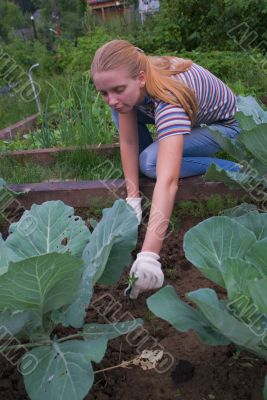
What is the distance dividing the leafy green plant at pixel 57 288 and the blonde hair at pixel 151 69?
728 mm

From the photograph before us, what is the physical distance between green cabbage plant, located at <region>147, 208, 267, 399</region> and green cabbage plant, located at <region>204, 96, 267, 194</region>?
24.2 inches

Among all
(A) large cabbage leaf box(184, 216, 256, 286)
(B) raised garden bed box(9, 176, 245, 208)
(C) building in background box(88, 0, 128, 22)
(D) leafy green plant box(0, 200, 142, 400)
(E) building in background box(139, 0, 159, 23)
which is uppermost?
(A) large cabbage leaf box(184, 216, 256, 286)

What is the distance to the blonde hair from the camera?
1994 mm

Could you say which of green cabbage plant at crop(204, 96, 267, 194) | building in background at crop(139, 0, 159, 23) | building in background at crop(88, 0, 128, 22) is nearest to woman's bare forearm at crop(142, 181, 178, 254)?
green cabbage plant at crop(204, 96, 267, 194)

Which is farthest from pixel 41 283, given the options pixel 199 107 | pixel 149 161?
pixel 199 107

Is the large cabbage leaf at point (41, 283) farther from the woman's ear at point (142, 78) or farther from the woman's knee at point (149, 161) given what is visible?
the woman's knee at point (149, 161)

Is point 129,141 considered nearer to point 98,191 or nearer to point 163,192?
point 98,191

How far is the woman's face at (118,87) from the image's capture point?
1.97m

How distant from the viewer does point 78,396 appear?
47.6 inches

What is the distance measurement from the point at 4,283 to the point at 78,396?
0.33 m

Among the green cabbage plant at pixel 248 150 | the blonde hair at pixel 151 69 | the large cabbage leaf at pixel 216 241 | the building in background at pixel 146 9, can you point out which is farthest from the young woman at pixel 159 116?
the building in background at pixel 146 9

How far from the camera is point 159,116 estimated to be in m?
2.12

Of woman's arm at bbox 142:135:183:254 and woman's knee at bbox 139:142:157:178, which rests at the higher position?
woman's arm at bbox 142:135:183:254

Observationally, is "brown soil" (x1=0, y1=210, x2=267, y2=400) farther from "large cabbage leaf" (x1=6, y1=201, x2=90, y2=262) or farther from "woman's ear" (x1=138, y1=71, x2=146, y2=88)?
"woman's ear" (x1=138, y1=71, x2=146, y2=88)
